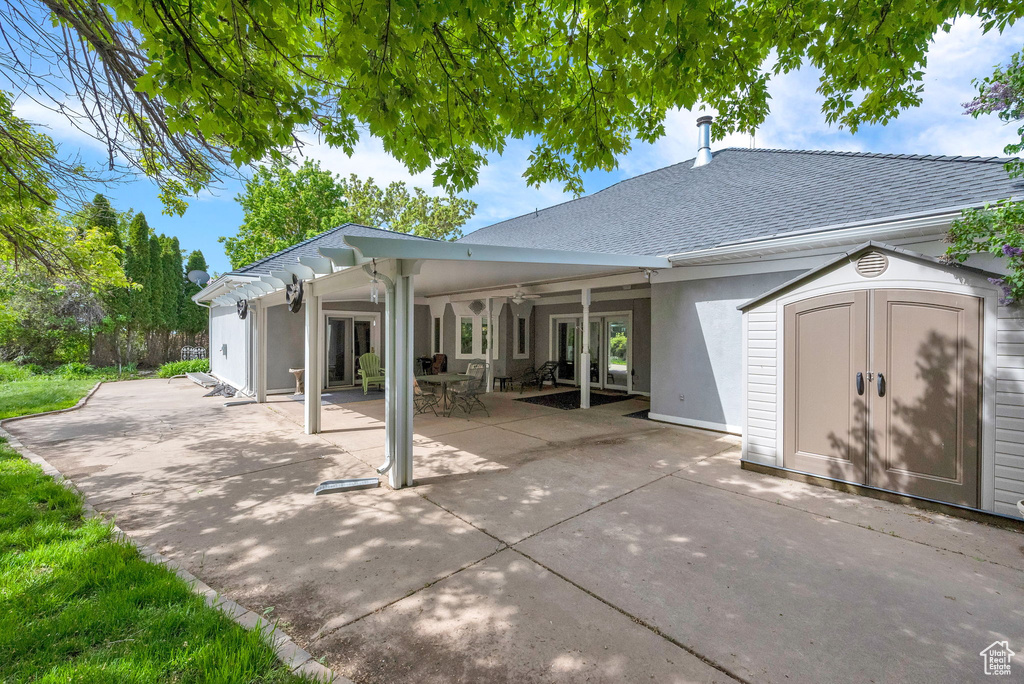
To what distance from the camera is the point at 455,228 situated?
98.4 feet

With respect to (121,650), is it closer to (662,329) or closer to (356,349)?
(662,329)

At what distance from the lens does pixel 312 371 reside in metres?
6.99

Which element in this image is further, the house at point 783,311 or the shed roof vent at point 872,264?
the shed roof vent at point 872,264

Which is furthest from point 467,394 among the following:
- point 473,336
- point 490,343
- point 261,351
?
point 261,351

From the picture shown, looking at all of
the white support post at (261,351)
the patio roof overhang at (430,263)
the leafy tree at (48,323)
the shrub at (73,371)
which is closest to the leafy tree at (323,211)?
the leafy tree at (48,323)

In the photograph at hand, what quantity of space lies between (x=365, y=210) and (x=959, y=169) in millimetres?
28991

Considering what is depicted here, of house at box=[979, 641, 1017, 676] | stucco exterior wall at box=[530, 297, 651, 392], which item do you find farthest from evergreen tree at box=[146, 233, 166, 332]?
house at box=[979, 641, 1017, 676]

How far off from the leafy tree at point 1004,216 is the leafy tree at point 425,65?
25.8 inches

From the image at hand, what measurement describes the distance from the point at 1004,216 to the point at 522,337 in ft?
37.1

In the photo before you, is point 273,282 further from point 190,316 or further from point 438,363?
point 190,316

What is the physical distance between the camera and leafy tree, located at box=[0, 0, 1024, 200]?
277cm

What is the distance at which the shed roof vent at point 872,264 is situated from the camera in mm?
4234

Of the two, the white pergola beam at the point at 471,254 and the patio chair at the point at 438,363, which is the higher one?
the white pergola beam at the point at 471,254

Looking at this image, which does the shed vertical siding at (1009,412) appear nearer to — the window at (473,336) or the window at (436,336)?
the window at (473,336)
